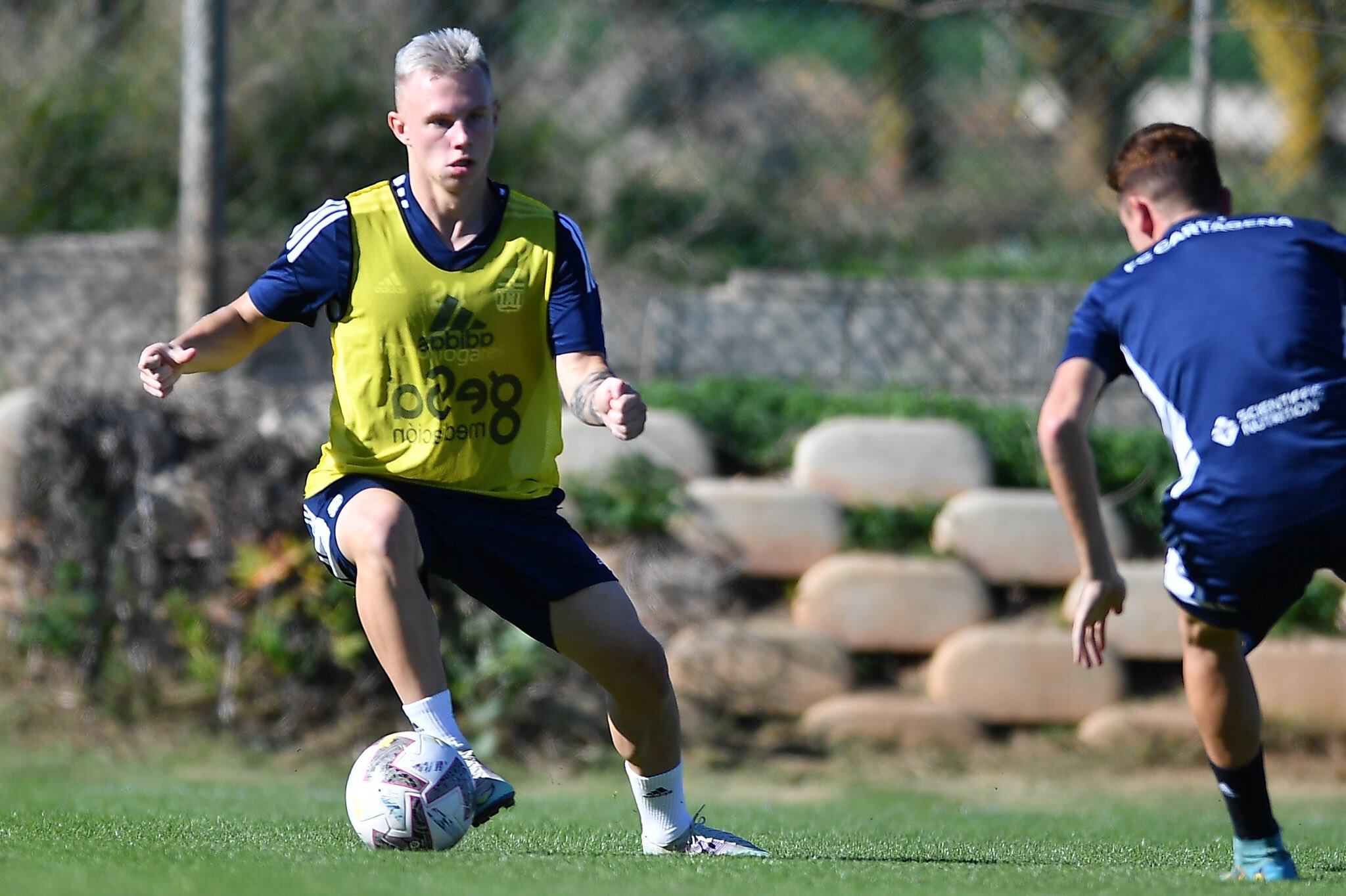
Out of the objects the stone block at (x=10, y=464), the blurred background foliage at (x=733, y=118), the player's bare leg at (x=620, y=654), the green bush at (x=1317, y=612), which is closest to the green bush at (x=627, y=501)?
the blurred background foliage at (x=733, y=118)

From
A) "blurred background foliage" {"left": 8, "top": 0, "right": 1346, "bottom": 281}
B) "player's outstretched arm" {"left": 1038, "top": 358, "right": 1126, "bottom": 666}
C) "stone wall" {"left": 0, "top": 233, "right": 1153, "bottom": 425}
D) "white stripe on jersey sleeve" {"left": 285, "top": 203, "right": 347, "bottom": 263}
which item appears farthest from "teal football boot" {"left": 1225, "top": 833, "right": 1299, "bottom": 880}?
"blurred background foliage" {"left": 8, "top": 0, "right": 1346, "bottom": 281}

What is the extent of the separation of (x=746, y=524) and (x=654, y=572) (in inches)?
18.4

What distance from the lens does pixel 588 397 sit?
11.8ft

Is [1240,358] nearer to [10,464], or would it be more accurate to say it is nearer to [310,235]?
[310,235]

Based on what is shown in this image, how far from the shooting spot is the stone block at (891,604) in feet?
22.8

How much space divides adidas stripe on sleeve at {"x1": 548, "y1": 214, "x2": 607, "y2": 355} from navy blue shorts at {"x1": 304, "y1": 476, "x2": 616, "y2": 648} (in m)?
0.42

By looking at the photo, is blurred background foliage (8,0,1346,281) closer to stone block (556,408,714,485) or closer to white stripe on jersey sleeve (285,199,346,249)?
stone block (556,408,714,485)

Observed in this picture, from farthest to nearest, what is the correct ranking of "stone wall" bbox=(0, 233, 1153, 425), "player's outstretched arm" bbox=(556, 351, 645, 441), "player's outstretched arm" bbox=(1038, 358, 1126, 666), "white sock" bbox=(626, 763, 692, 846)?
"stone wall" bbox=(0, 233, 1153, 425) < "white sock" bbox=(626, 763, 692, 846) < "player's outstretched arm" bbox=(556, 351, 645, 441) < "player's outstretched arm" bbox=(1038, 358, 1126, 666)

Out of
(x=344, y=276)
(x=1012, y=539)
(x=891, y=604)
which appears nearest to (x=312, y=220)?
(x=344, y=276)

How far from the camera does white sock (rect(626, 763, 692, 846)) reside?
4016mm

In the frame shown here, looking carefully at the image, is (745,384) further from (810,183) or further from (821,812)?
(821,812)

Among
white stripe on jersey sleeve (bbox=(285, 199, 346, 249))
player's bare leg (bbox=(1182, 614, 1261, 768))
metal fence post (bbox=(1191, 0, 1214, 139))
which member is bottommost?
player's bare leg (bbox=(1182, 614, 1261, 768))

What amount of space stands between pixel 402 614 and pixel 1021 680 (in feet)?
12.8

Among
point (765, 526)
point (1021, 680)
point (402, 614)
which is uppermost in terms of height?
point (402, 614)
